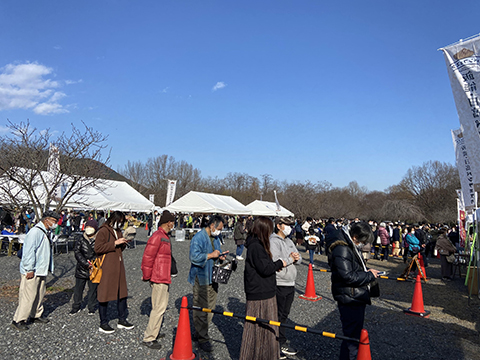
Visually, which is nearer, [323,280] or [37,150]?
[37,150]

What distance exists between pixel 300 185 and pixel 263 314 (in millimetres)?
54932

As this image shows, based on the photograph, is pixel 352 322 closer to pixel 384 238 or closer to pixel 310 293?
pixel 310 293

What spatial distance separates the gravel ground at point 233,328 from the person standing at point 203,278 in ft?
0.96

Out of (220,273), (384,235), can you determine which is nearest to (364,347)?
(220,273)

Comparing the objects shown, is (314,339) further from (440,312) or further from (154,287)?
(440,312)

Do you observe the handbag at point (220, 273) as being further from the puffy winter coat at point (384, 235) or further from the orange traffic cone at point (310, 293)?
the puffy winter coat at point (384, 235)

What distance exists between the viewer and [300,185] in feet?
190

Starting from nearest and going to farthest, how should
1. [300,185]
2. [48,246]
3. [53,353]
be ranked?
[53,353] < [48,246] < [300,185]

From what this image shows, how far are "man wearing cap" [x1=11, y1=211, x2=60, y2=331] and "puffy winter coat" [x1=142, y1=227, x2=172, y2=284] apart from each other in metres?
2.11

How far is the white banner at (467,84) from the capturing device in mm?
6388

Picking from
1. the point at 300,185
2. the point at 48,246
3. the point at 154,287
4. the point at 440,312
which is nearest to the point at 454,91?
the point at 440,312

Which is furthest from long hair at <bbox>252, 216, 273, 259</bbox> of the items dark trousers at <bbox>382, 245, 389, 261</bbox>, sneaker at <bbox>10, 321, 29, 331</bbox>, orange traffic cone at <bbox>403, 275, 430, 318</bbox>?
dark trousers at <bbox>382, 245, 389, 261</bbox>

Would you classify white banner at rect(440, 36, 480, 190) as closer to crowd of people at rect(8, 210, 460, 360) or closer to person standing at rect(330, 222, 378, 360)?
crowd of people at rect(8, 210, 460, 360)

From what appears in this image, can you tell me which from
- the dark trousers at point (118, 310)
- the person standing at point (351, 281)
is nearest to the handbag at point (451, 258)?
the person standing at point (351, 281)
